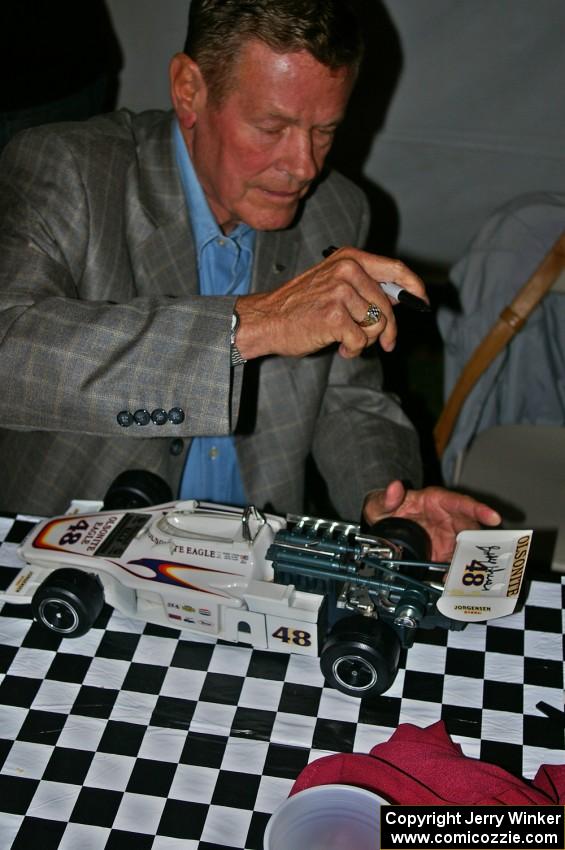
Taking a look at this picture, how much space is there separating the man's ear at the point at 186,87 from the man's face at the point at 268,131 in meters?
Result: 0.02

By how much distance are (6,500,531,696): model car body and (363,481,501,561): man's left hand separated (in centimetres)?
13

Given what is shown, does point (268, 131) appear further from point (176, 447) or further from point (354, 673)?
point (354, 673)

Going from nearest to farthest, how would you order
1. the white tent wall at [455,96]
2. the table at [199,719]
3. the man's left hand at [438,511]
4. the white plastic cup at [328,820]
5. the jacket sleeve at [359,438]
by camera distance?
1. the white plastic cup at [328,820]
2. the table at [199,719]
3. the man's left hand at [438,511]
4. the jacket sleeve at [359,438]
5. the white tent wall at [455,96]

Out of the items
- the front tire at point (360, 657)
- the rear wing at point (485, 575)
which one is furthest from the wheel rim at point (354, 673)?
the rear wing at point (485, 575)

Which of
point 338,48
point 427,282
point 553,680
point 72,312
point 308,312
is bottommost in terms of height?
point 427,282

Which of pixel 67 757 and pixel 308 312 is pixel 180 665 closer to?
pixel 67 757

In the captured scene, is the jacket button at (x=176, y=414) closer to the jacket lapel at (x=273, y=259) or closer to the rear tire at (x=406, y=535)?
the rear tire at (x=406, y=535)

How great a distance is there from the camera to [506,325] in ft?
6.86

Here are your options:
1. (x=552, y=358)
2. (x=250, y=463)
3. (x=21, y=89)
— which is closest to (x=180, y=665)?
(x=250, y=463)

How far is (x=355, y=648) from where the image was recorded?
1124mm

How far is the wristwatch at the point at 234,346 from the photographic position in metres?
1.29

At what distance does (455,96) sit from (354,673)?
238 cm

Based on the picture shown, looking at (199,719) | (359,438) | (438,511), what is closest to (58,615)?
(199,719)

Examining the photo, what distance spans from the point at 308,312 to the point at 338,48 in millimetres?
435
